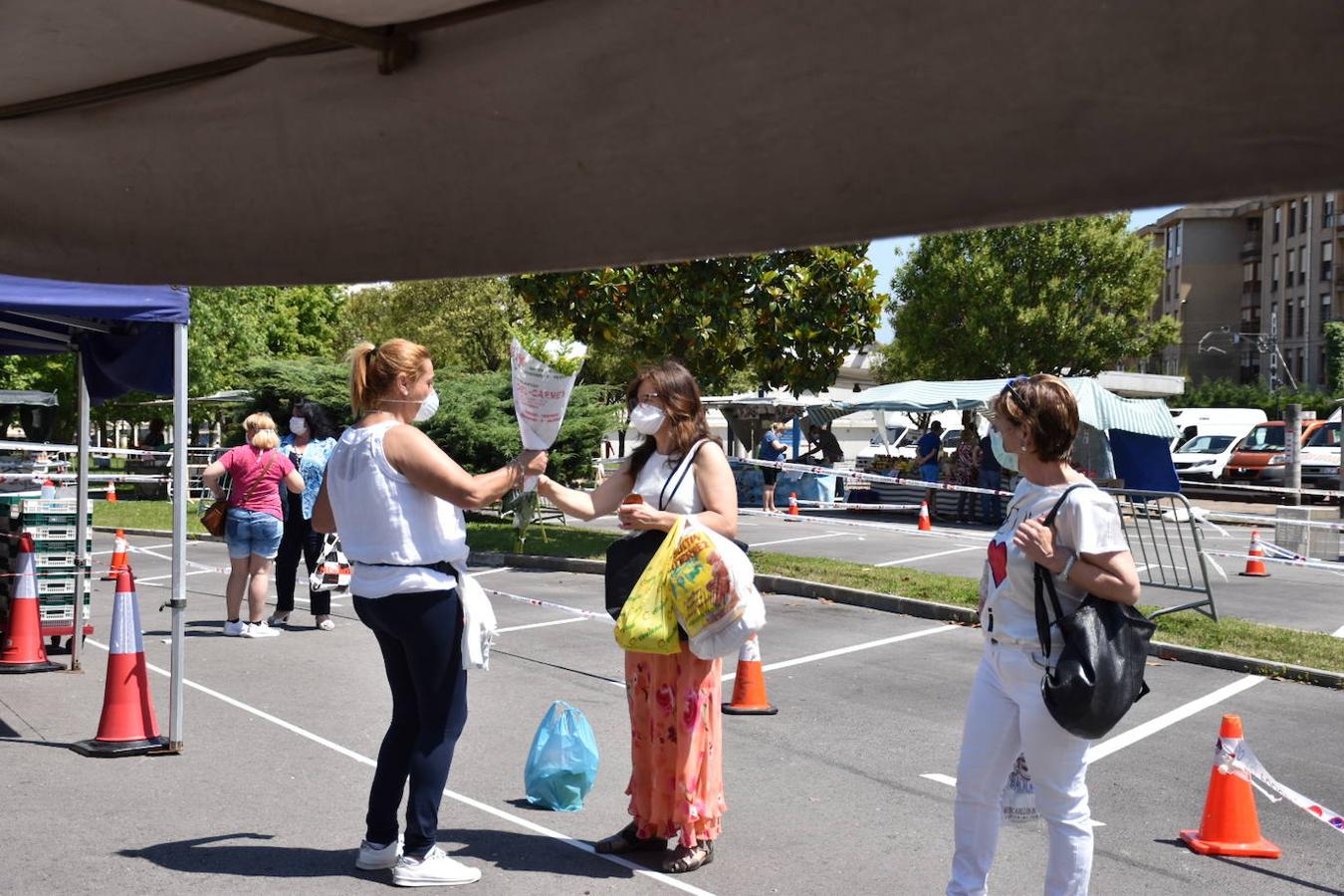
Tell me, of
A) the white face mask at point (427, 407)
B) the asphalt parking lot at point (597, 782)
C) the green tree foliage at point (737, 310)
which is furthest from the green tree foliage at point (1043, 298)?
the white face mask at point (427, 407)

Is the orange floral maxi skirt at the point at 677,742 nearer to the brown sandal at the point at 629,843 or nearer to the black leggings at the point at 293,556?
the brown sandal at the point at 629,843

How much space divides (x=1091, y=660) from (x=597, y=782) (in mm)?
3172

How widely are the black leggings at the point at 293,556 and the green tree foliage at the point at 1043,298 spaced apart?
35.2 m

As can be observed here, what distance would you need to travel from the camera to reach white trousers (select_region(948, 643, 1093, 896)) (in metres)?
3.87

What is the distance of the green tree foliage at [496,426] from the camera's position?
69.3ft

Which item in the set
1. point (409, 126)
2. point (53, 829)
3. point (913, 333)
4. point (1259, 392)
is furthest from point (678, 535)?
point (1259, 392)

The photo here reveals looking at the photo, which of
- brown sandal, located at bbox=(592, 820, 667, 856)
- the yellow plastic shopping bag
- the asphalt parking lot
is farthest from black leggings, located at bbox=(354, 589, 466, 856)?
brown sandal, located at bbox=(592, 820, 667, 856)

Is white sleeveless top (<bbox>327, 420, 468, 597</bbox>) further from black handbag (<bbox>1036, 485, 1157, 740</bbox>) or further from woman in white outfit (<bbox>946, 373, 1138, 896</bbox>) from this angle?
black handbag (<bbox>1036, 485, 1157, 740</bbox>)

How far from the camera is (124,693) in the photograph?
6656mm

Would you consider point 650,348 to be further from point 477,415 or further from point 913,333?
point 913,333

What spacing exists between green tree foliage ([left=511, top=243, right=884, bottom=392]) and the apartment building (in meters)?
47.7

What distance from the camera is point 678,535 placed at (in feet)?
15.5

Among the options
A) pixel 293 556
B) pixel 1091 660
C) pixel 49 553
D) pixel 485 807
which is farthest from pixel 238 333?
pixel 1091 660

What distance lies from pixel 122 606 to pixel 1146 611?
339 inches
